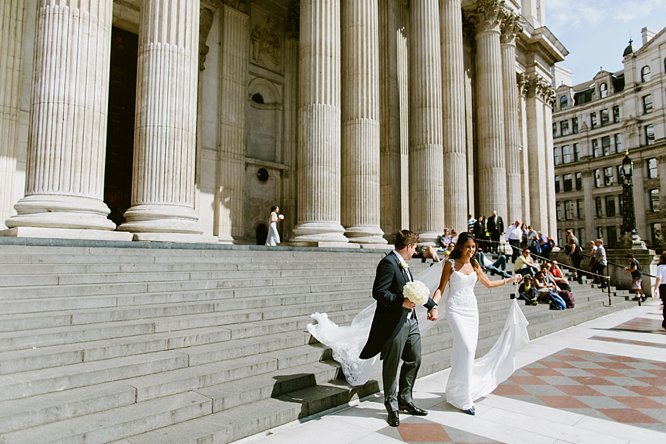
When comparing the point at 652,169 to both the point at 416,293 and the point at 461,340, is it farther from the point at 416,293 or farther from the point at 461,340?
the point at 416,293

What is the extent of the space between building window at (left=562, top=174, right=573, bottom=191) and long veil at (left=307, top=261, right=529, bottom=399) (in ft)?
218

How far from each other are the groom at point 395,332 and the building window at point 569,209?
67351mm

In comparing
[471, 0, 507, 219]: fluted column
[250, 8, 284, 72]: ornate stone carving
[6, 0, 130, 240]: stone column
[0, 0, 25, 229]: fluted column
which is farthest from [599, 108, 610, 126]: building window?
[0, 0, 25, 229]: fluted column

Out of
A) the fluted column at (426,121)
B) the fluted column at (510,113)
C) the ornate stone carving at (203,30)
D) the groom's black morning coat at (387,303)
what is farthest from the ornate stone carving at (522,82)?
the groom's black morning coat at (387,303)

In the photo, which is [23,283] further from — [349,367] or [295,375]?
[349,367]

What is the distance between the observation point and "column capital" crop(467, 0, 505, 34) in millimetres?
23250

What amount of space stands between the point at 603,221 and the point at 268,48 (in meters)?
56.4

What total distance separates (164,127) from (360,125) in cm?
709

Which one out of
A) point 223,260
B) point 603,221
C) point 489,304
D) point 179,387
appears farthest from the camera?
point 603,221

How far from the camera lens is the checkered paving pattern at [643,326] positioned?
36.9ft

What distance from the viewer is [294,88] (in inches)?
795

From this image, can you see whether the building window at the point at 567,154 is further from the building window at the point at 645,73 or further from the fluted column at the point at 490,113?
the fluted column at the point at 490,113

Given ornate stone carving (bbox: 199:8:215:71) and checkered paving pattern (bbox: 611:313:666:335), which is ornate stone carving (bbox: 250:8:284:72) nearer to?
ornate stone carving (bbox: 199:8:215:71)

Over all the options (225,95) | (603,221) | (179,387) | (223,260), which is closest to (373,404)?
(179,387)
